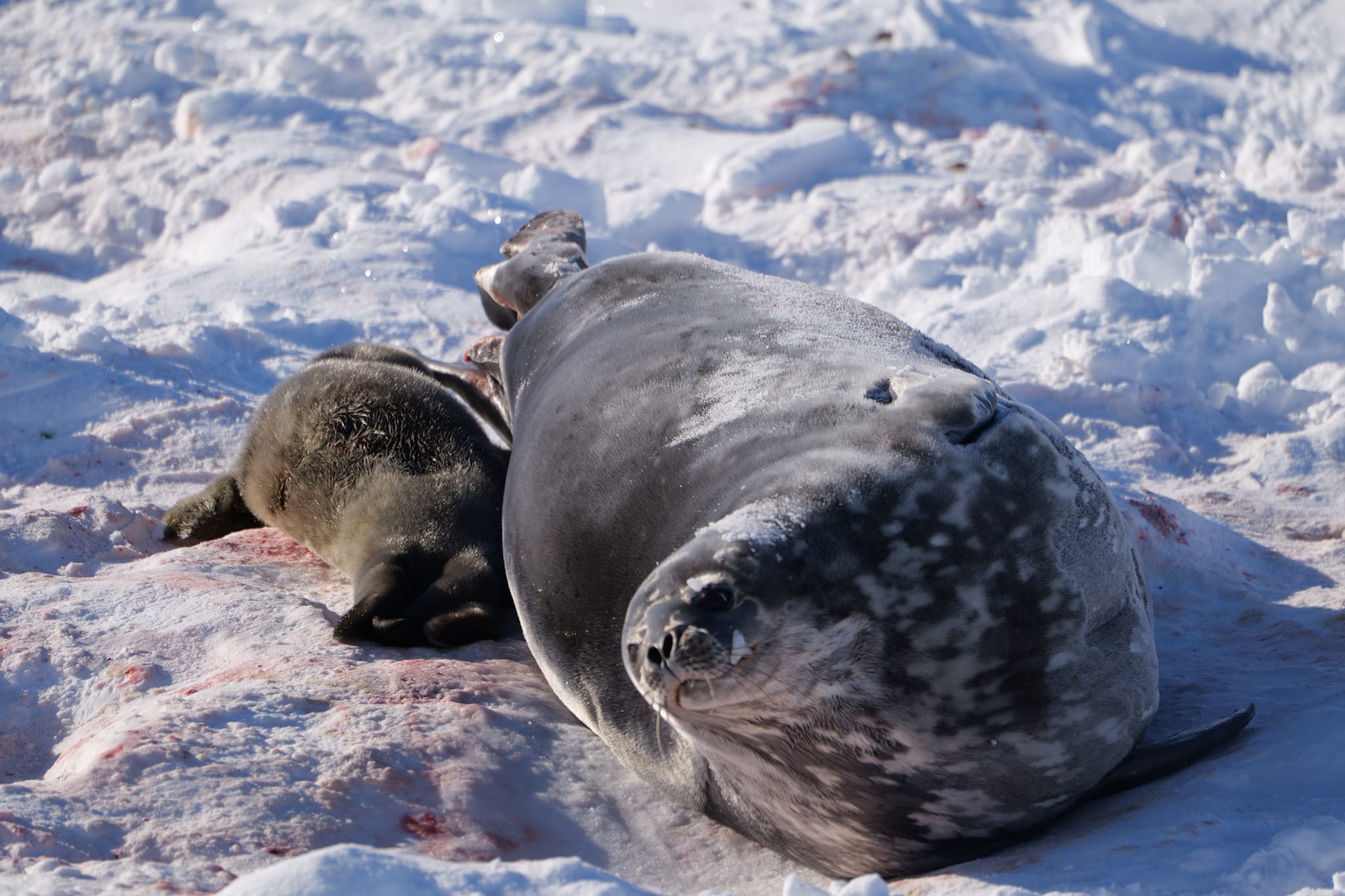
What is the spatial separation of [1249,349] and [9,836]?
3.74m

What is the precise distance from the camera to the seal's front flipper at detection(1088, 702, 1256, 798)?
1.94 meters

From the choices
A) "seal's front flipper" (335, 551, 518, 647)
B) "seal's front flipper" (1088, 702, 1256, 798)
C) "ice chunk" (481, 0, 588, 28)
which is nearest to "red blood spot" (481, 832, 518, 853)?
"seal's front flipper" (335, 551, 518, 647)

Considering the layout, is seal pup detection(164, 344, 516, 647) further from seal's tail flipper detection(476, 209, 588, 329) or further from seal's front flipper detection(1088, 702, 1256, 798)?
seal's front flipper detection(1088, 702, 1256, 798)

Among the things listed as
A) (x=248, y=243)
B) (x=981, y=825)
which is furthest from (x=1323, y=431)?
(x=248, y=243)

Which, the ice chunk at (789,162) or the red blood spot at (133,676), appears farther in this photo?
the ice chunk at (789,162)

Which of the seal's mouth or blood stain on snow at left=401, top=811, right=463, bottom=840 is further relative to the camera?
blood stain on snow at left=401, top=811, right=463, bottom=840

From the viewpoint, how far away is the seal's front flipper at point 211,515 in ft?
11.1

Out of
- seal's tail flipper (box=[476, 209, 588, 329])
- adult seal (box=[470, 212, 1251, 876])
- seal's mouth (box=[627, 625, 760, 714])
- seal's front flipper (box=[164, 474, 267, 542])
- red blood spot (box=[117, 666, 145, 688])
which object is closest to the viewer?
seal's mouth (box=[627, 625, 760, 714])

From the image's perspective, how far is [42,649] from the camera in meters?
2.41

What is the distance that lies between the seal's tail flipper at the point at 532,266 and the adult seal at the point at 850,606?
4.55ft

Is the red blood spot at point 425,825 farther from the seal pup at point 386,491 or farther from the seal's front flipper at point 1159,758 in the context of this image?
the seal's front flipper at point 1159,758

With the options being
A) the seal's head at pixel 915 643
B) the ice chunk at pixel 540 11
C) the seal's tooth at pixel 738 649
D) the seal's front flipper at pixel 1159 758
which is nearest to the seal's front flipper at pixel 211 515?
the seal's head at pixel 915 643

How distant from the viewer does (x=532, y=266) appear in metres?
3.81

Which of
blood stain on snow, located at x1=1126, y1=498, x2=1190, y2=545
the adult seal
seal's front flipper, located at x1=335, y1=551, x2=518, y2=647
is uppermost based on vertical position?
the adult seal
